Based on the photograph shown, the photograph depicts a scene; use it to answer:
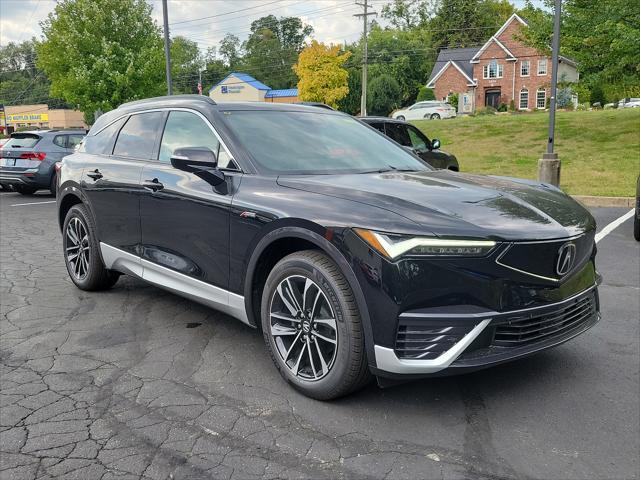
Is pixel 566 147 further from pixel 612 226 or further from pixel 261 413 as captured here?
pixel 261 413

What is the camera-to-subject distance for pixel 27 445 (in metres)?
2.85

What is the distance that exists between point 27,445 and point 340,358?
62.6 inches

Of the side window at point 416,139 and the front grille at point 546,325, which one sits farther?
the side window at point 416,139

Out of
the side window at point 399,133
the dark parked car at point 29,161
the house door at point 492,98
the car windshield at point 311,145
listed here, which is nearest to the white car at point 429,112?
the house door at point 492,98

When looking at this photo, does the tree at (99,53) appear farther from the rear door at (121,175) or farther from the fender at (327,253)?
the fender at (327,253)

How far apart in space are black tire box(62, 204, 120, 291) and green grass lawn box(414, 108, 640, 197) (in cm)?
1056

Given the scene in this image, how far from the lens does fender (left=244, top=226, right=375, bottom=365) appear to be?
293 cm

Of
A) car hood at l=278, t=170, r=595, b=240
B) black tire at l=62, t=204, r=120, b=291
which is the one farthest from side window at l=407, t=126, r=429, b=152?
car hood at l=278, t=170, r=595, b=240

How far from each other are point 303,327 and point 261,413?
0.52 metres

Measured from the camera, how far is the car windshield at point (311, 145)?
388cm

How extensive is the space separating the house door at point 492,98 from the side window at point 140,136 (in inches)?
2536

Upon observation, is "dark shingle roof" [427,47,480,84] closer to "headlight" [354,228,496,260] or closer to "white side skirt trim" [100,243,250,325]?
"white side skirt trim" [100,243,250,325]

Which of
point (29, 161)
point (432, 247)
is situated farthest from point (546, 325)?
point (29, 161)

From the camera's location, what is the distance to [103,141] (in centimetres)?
545
